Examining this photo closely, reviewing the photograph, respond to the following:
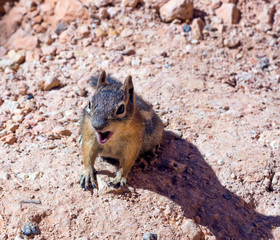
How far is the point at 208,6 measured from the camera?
625cm

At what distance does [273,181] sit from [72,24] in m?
3.94

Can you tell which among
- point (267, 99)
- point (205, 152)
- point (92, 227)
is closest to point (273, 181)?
point (205, 152)

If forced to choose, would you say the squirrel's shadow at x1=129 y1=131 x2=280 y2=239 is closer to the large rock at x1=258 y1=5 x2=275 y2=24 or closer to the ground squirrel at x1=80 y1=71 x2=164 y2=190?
the ground squirrel at x1=80 y1=71 x2=164 y2=190

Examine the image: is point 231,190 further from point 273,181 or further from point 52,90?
point 52,90

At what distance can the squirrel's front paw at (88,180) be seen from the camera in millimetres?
3632

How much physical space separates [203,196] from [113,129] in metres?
1.36

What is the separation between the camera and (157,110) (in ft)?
16.3

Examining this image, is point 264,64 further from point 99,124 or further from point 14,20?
point 14,20

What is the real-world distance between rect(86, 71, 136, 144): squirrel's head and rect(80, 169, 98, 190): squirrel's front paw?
0.55 m

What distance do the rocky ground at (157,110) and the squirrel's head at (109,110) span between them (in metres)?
0.73

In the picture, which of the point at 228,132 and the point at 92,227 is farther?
the point at 228,132

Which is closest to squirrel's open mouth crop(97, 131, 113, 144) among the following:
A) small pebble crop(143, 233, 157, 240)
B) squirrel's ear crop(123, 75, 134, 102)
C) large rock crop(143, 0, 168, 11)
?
squirrel's ear crop(123, 75, 134, 102)

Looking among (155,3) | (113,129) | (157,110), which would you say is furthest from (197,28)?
(113,129)

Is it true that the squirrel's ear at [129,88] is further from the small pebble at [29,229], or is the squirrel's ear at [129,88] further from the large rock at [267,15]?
the large rock at [267,15]
